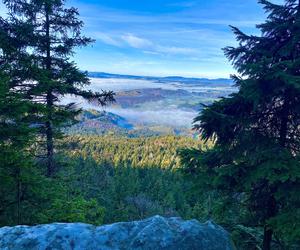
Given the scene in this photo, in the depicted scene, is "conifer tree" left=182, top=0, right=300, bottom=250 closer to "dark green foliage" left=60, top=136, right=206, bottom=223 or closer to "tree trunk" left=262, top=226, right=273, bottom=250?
"tree trunk" left=262, top=226, right=273, bottom=250

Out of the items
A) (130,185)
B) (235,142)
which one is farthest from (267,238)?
(130,185)

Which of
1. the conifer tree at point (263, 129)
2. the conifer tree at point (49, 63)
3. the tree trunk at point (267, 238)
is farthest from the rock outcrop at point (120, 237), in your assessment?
the conifer tree at point (49, 63)

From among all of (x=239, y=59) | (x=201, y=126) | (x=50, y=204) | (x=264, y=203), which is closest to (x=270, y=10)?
(x=239, y=59)

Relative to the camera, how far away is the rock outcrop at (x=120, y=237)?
17.6ft

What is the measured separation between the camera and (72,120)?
14.4m

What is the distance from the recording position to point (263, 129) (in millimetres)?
7988

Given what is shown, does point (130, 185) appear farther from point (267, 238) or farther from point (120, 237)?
point (120, 237)

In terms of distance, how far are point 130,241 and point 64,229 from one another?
1.17 metres

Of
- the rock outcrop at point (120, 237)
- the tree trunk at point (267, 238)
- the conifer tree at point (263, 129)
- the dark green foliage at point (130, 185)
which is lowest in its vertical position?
the dark green foliage at point (130, 185)

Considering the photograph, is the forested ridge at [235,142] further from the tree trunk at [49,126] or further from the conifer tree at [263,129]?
the tree trunk at [49,126]

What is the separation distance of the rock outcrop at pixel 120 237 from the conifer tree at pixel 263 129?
1907mm

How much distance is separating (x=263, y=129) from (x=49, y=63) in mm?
9895

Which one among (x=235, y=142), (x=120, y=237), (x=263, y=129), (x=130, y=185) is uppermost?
(x=263, y=129)

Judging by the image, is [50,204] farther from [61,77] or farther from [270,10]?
[270,10]
